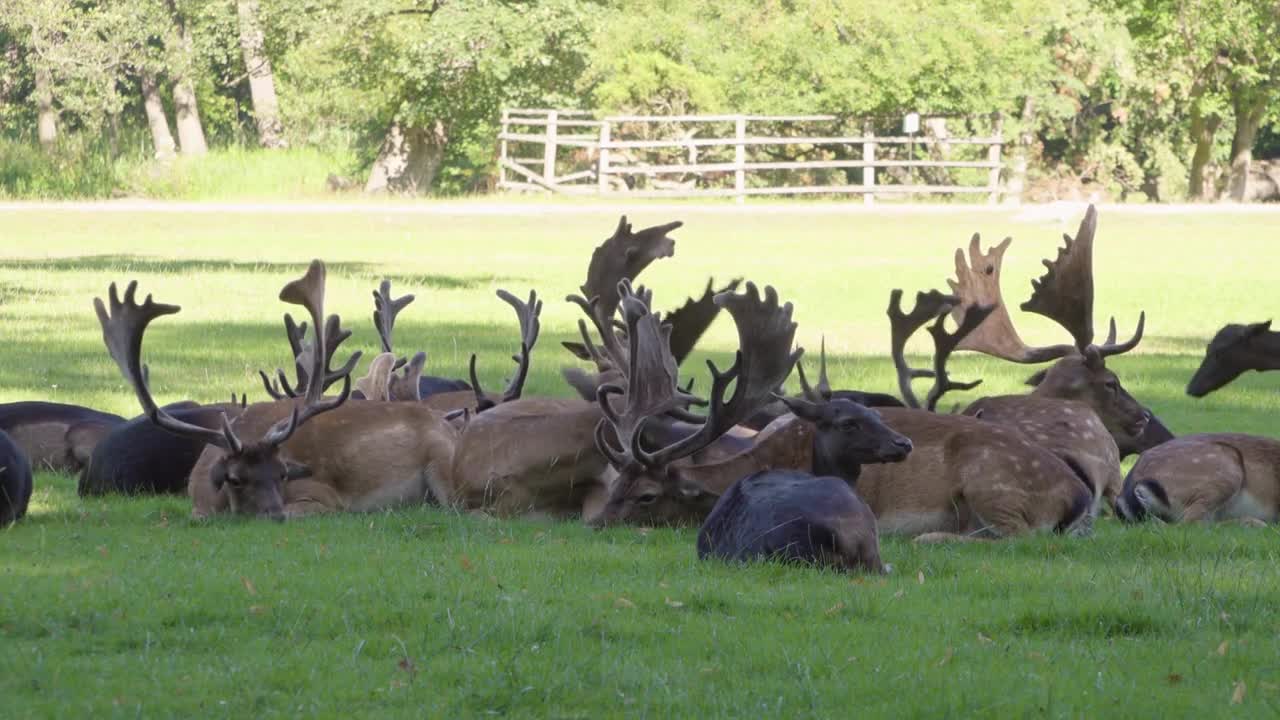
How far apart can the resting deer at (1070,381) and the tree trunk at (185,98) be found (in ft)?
147

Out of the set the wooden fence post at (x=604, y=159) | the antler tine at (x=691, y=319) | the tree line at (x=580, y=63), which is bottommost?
the wooden fence post at (x=604, y=159)

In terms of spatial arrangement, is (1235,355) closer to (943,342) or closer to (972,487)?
(943,342)

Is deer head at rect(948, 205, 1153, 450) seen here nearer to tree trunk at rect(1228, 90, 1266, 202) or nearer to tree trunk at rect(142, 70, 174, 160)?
tree trunk at rect(142, 70, 174, 160)

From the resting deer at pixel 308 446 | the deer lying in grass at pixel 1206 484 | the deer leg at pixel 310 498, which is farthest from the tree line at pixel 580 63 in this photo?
the deer lying in grass at pixel 1206 484

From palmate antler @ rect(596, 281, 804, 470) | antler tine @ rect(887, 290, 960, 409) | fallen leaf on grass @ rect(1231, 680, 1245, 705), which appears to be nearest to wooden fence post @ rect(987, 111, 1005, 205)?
antler tine @ rect(887, 290, 960, 409)

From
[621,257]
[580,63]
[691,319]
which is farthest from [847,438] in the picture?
[580,63]

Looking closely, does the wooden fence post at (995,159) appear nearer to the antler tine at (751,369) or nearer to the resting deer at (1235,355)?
the resting deer at (1235,355)

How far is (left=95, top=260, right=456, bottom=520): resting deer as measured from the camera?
927cm

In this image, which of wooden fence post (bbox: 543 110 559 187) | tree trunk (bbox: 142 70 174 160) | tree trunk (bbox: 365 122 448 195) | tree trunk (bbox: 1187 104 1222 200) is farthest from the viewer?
tree trunk (bbox: 1187 104 1222 200)

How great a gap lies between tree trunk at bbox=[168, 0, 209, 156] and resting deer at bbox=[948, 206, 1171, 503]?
44691mm

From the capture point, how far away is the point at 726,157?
5384cm

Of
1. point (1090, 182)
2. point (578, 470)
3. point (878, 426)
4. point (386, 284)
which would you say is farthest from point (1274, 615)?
point (1090, 182)

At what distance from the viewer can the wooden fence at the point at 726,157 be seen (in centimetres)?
5059

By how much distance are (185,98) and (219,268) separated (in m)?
30.0
